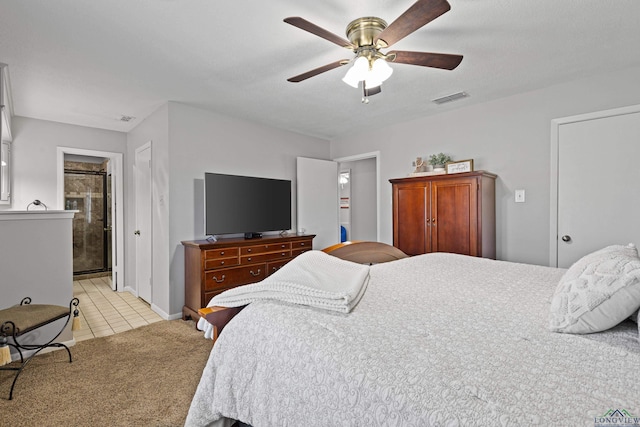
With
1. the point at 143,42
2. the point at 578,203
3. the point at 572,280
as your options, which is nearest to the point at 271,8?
the point at 143,42

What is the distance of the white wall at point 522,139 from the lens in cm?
279

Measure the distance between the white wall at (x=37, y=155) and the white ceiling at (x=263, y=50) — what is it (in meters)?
0.50

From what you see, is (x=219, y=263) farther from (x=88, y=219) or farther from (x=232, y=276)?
(x=88, y=219)

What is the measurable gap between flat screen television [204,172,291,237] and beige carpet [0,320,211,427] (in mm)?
1281

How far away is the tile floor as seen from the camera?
124 inches

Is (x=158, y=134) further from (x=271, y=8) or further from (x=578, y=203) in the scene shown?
(x=578, y=203)

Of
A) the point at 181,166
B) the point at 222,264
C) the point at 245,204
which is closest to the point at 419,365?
the point at 222,264

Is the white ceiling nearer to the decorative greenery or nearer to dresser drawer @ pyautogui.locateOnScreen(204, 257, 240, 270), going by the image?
the decorative greenery

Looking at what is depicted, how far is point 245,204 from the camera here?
3.80m

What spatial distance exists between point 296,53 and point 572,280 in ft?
7.26

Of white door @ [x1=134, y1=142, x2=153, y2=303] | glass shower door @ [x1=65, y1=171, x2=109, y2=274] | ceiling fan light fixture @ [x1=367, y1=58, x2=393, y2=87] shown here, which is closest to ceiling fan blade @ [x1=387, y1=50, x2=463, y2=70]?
ceiling fan light fixture @ [x1=367, y1=58, x2=393, y2=87]

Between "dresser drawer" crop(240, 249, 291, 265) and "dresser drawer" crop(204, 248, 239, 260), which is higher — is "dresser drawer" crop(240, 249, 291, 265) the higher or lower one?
the lower one

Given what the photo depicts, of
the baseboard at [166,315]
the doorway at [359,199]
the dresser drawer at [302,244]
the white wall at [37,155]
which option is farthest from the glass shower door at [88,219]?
the doorway at [359,199]

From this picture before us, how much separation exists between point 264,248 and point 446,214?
2.07 meters
